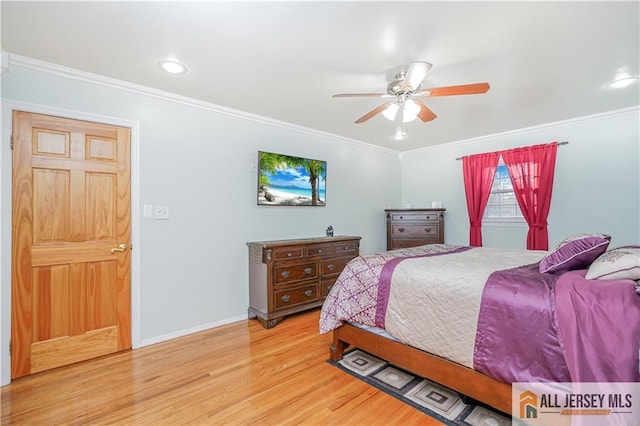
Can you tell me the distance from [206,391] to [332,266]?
2031 millimetres

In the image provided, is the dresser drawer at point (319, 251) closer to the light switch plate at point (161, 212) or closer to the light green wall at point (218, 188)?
the light green wall at point (218, 188)

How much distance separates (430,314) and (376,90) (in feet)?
6.68

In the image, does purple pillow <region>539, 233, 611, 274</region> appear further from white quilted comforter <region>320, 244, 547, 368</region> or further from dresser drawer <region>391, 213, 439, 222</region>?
dresser drawer <region>391, 213, 439, 222</region>

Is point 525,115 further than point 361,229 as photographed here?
No

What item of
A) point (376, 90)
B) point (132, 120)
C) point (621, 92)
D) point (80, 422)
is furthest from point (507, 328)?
point (132, 120)

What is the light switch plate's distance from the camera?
282 centimetres

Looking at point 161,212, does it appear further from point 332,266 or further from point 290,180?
point 332,266

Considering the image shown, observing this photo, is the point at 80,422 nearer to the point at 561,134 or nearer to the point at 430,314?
the point at 430,314

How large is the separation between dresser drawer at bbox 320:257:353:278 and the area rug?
1.28m

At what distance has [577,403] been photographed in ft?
4.17

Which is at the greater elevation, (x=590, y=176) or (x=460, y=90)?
(x=460, y=90)

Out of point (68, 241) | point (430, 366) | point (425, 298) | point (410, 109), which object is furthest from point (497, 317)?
point (68, 241)

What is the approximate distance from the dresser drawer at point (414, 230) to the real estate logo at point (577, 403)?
332 centimetres

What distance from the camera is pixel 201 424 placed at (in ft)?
5.61
